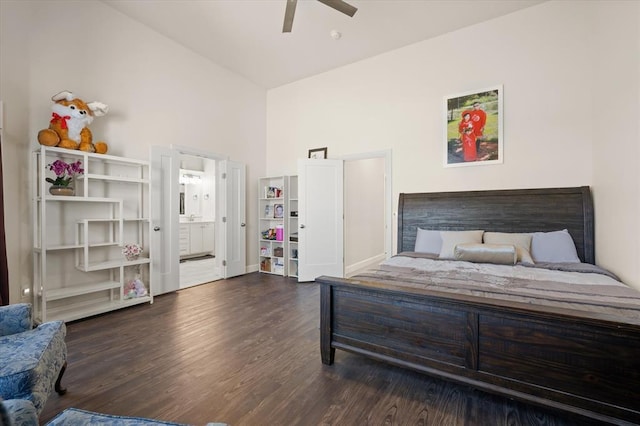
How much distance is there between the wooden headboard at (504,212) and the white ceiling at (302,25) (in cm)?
226

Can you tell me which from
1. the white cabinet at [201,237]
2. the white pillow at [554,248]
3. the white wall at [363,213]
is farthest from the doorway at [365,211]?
the white cabinet at [201,237]

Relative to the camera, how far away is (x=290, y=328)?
2.88 metres

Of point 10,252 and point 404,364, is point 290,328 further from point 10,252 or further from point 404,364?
point 10,252

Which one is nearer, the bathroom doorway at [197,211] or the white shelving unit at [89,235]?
the white shelving unit at [89,235]

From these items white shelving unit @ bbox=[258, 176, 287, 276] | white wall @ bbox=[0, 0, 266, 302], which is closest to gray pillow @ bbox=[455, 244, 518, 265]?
white shelving unit @ bbox=[258, 176, 287, 276]

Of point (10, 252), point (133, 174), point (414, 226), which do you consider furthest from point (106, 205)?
point (414, 226)

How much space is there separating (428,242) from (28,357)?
363 cm

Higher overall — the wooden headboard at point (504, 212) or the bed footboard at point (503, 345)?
the wooden headboard at point (504, 212)

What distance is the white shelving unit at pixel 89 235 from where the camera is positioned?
9.61ft

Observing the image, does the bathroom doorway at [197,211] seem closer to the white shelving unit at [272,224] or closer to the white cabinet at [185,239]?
the white cabinet at [185,239]

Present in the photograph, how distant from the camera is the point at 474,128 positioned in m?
3.79

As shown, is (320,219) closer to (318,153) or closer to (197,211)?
(318,153)

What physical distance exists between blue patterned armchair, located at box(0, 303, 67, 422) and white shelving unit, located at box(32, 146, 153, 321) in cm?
132

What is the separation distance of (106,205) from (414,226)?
4.05 metres
